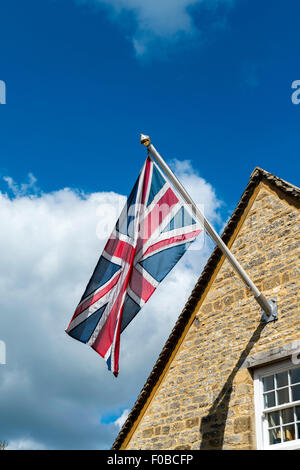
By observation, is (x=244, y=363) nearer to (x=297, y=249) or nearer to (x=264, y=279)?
(x=264, y=279)

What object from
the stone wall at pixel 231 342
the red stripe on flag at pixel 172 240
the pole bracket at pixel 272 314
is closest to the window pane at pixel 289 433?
the stone wall at pixel 231 342

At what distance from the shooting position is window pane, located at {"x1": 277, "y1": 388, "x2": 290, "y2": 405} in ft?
28.1

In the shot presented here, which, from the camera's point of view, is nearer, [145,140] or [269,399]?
[269,399]

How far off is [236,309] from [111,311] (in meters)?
2.44

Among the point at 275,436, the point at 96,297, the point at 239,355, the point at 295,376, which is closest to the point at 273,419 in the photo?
the point at 275,436

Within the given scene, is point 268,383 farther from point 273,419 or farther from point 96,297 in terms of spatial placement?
point 96,297

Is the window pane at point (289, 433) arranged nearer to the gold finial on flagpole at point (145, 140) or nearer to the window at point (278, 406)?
the window at point (278, 406)

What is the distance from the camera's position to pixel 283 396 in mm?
8641

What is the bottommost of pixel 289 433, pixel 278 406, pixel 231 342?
pixel 289 433

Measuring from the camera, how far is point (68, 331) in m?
9.15

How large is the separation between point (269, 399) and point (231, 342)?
1270 millimetres

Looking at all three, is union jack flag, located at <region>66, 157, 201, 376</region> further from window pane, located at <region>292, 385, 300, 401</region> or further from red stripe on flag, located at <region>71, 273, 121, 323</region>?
window pane, located at <region>292, 385, 300, 401</region>

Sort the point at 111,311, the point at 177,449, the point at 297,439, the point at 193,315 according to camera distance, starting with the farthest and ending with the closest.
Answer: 1. the point at 193,315
2. the point at 177,449
3. the point at 111,311
4. the point at 297,439
